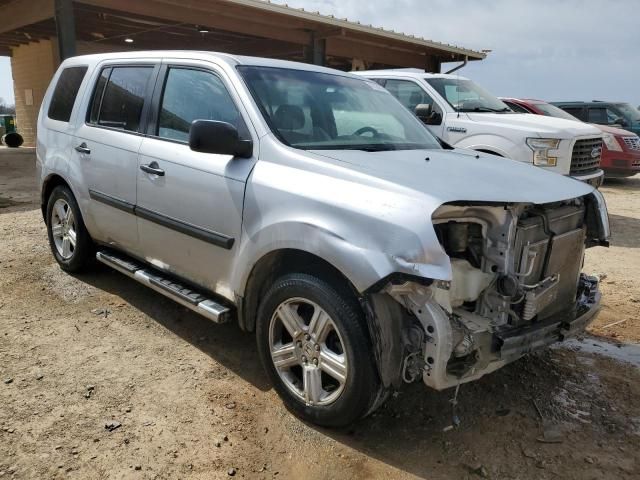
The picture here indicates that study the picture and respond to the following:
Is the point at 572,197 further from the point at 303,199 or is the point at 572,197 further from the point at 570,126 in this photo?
the point at 570,126

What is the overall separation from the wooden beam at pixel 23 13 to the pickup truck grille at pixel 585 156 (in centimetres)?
1013

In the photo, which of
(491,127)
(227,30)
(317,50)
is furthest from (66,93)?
(317,50)

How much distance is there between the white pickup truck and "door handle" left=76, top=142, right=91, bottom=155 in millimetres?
4159

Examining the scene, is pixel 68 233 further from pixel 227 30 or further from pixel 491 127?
pixel 227 30

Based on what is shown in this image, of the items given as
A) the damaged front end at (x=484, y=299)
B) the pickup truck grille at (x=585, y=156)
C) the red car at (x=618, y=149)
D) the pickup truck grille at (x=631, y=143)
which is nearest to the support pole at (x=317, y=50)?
the red car at (x=618, y=149)

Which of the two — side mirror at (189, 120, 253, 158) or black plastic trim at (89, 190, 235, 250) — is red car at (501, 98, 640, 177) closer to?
black plastic trim at (89, 190, 235, 250)

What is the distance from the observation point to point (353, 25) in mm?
13547

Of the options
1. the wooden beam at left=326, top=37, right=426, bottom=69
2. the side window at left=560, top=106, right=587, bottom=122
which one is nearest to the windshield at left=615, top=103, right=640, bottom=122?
the side window at left=560, top=106, right=587, bottom=122

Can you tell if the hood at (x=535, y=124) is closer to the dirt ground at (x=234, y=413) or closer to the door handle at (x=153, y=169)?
the dirt ground at (x=234, y=413)

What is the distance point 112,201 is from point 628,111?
50.2 ft

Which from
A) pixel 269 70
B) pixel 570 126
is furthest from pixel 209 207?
pixel 570 126

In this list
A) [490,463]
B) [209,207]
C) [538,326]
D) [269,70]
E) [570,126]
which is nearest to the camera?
[490,463]

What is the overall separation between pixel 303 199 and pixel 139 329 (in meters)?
1.98

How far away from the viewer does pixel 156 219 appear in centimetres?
364
